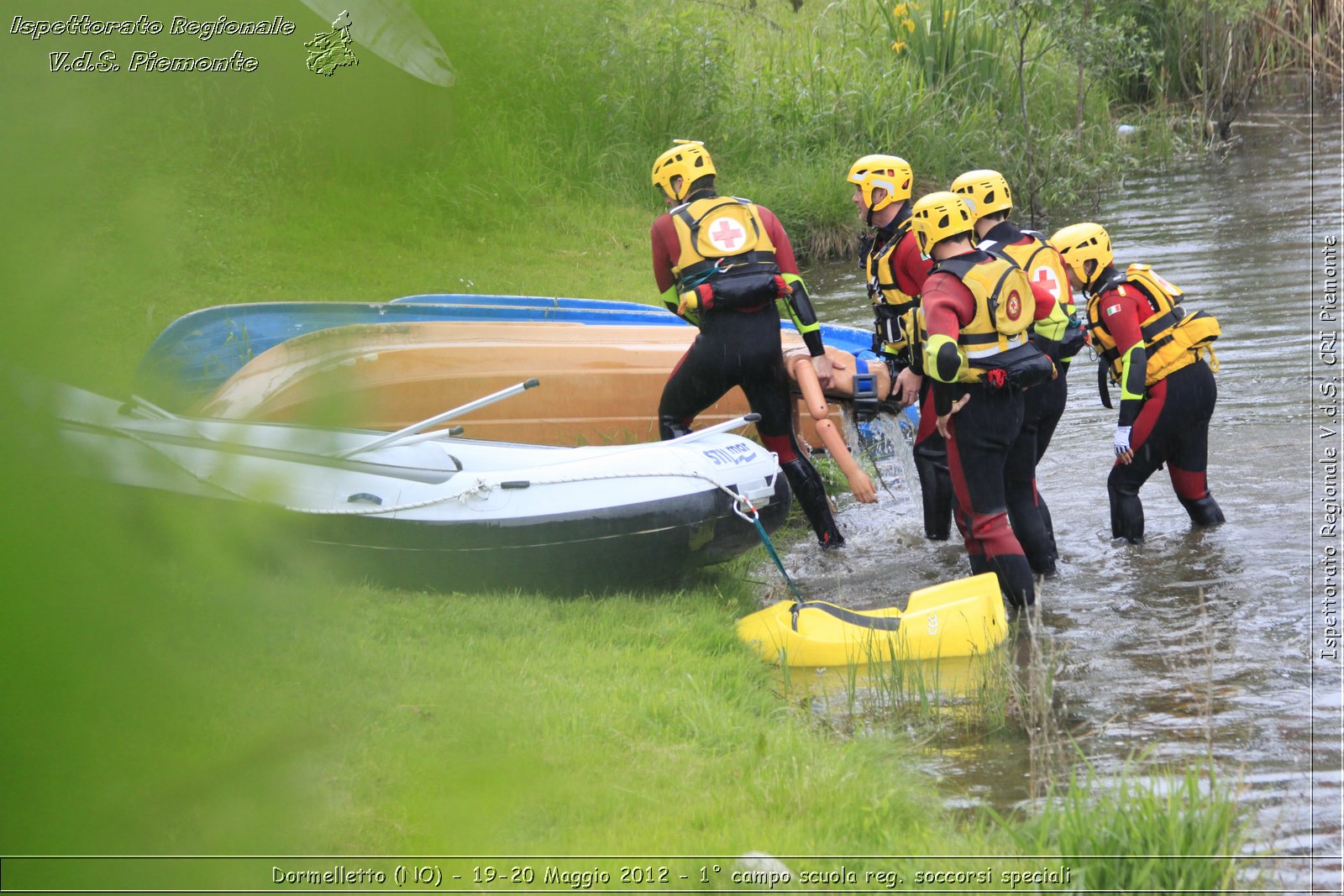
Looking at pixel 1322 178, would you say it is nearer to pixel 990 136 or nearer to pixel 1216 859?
pixel 990 136

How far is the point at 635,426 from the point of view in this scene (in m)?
8.41

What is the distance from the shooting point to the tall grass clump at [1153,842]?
10.6 ft

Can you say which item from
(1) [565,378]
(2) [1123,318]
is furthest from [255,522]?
→ (1) [565,378]

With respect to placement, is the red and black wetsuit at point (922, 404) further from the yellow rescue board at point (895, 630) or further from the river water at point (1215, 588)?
the yellow rescue board at point (895, 630)

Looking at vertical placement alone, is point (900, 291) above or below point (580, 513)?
above

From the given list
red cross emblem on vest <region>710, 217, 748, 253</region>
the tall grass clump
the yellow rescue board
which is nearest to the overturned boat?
the yellow rescue board

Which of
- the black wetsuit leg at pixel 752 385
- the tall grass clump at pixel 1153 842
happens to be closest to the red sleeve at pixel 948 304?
the black wetsuit leg at pixel 752 385

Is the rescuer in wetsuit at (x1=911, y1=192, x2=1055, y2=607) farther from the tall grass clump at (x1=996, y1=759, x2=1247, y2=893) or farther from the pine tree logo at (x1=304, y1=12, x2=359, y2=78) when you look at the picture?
the pine tree logo at (x1=304, y1=12, x2=359, y2=78)

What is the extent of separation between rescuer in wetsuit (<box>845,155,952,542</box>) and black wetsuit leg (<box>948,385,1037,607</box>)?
2.22ft

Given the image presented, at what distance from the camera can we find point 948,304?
592 centimetres

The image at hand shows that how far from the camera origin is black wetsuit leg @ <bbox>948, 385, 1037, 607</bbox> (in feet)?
20.0

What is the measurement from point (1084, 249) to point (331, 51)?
689cm

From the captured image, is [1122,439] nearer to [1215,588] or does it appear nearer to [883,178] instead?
[1215,588]

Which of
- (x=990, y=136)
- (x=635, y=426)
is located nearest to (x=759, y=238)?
(x=635, y=426)
